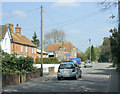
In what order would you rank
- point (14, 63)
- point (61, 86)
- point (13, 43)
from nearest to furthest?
1. point (61, 86)
2. point (14, 63)
3. point (13, 43)

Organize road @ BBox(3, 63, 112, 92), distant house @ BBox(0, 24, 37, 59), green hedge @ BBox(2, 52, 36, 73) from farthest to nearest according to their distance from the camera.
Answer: distant house @ BBox(0, 24, 37, 59)
green hedge @ BBox(2, 52, 36, 73)
road @ BBox(3, 63, 112, 92)

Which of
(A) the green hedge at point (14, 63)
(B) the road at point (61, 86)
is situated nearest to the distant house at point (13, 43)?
(A) the green hedge at point (14, 63)

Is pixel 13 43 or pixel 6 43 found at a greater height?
pixel 13 43

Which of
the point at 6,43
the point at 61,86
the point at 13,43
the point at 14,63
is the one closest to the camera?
the point at 61,86

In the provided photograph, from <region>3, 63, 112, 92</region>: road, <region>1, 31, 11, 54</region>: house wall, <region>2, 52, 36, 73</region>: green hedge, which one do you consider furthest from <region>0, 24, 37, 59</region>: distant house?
<region>3, 63, 112, 92</region>: road

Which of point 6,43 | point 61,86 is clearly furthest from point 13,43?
point 61,86

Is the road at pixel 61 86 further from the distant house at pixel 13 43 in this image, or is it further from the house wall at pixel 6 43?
the house wall at pixel 6 43

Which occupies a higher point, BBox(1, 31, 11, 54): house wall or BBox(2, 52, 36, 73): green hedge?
BBox(1, 31, 11, 54): house wall

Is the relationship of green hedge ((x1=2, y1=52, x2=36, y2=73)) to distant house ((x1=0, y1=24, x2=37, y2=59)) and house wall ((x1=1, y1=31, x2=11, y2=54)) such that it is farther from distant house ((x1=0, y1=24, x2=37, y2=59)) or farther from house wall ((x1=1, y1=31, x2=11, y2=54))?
house wall ((x1=1, y1=31, x2=11, y2=54))

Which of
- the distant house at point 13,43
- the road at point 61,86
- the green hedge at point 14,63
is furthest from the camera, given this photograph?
the distant house at point 13,43

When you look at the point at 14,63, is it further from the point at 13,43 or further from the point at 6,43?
the point at 13,43

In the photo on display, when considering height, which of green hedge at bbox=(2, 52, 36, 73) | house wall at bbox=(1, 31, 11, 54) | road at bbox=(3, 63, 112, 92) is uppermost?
house wall at bbox=(1, 31, 11, 54)

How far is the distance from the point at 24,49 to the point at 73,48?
44.9 metres

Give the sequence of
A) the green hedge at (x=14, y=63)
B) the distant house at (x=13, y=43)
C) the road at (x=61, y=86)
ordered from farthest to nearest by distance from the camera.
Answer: the distant house at (x=13, y=43) < the green hedge at (x=14, y=63) < the road at (x=61, y=86)
